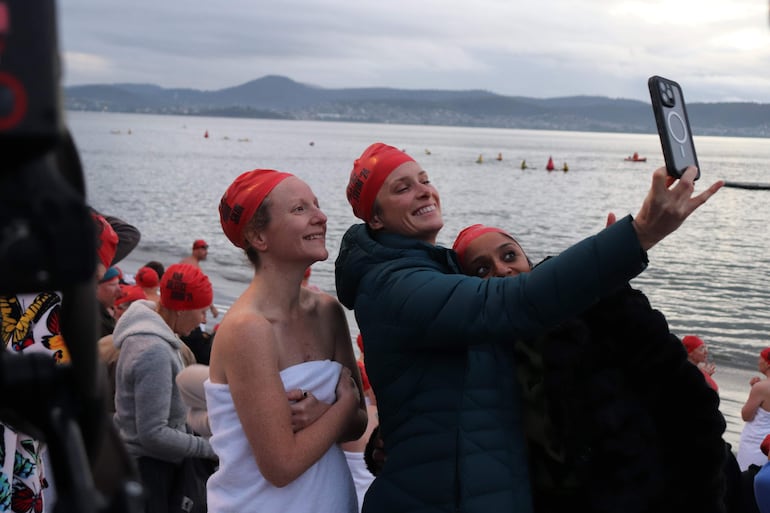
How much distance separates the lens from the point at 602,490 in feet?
7.79

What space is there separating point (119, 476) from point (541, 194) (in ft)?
194

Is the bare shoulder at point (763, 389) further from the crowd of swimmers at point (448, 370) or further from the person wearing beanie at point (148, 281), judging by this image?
the person wearing beanie at point (148, 281)

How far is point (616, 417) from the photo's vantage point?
236 centimetres

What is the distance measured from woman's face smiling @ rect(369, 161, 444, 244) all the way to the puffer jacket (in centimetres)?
9

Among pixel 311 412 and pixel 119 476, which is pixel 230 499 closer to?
pixel 311 412

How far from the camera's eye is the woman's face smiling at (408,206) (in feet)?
8.93

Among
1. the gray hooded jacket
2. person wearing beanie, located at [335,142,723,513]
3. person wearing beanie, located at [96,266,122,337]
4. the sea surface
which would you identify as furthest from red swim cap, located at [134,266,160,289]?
person wearing beanie, located at [335,142,723,513]

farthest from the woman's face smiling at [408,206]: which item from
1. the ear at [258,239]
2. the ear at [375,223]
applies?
the ear at [258,239]

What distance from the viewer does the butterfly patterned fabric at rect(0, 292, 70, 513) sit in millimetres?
2867

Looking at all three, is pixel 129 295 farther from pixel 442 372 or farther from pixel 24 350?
pixel 442 372

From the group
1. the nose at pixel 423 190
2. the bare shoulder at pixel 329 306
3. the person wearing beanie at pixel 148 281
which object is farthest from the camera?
the person wearing beanie at pixel 148 281

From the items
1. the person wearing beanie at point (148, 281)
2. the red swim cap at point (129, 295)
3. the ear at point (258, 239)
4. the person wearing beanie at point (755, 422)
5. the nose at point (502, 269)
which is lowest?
the person wearing beanie at point (755, 422)

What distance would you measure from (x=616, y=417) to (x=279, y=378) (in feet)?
3.43

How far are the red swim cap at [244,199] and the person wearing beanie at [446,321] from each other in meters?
0.34
